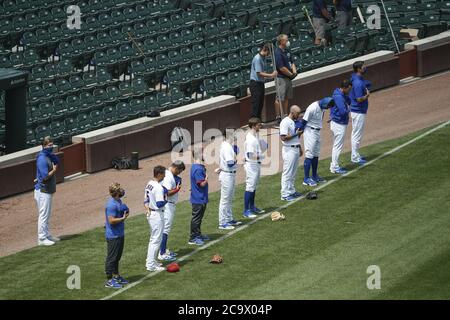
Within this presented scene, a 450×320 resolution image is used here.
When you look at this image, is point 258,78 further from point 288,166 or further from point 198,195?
point 198,195

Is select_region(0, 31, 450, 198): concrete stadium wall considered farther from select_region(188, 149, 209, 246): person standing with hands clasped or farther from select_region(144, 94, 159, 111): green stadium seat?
select_region(188, 149, 209, 246): person standing with hands clasped

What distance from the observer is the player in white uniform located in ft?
75.3

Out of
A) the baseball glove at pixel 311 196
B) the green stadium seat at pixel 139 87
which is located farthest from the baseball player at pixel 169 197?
the green stadium seat at pixel 139 87

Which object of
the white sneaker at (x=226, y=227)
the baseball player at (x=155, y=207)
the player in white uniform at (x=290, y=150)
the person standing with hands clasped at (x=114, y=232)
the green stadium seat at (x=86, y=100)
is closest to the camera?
the person standing with hands clasped at (x=114, y=232)

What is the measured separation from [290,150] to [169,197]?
362 centimetres

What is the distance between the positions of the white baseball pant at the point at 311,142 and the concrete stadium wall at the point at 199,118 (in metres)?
4.12

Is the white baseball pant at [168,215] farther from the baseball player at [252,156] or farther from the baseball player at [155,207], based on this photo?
A: the baseball player at [252,156]

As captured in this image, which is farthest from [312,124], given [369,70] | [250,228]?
[369,70]

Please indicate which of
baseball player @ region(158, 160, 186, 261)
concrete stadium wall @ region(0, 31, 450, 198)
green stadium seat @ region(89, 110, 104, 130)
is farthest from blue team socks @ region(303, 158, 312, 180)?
green stadium seat @ region(89, 110, 104, 130)

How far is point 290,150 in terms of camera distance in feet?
75.9

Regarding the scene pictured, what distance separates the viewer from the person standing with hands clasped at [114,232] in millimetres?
18953

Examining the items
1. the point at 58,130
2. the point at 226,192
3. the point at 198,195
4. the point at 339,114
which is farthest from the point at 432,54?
the point at 198,195

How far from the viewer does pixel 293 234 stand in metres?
21.6
